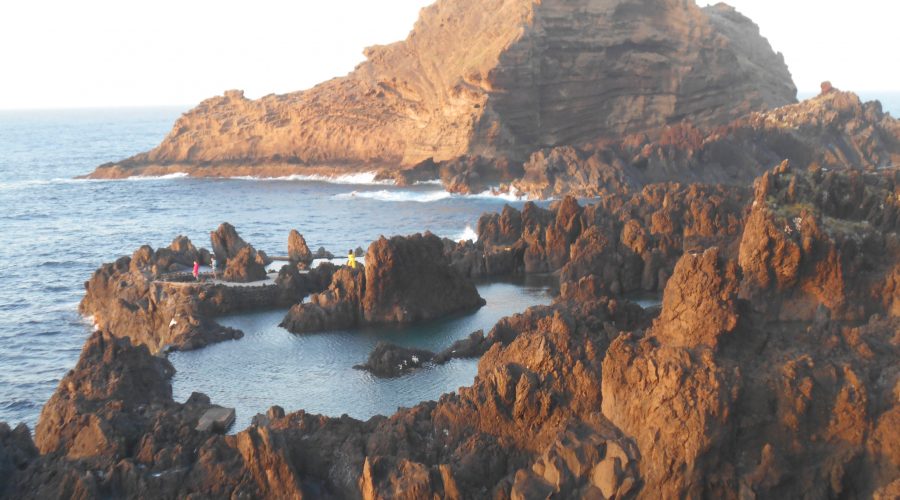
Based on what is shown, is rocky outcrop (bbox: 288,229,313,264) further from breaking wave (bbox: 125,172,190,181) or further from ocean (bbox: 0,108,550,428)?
breaking wave (bbox: 125,172,190,181)

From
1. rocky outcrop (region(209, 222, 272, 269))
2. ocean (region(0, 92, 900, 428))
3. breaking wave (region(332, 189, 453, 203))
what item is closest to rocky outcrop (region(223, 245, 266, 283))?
ocean (region(0, 92, 900, 428))

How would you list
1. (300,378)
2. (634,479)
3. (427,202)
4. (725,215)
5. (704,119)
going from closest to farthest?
(634,479)
(300,378)
(725,215)
(427,202)
(704,119)

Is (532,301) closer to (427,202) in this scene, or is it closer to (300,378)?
(300,378)

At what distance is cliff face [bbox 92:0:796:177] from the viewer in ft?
300

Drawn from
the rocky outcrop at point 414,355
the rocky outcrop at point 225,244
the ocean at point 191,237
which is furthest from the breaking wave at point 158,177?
the rocky outcrop at point 414,355

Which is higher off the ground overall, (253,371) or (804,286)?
(804,286)

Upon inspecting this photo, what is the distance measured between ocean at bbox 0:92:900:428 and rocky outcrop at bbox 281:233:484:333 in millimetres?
878

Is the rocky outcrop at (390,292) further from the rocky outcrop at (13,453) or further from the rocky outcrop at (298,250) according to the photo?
the rocky outcrop at (13,453)

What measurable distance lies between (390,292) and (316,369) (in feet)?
23.0

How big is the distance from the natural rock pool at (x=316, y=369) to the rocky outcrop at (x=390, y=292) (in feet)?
2.06

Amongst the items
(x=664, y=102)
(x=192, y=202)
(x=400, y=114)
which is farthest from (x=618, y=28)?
(x=192, y=202)

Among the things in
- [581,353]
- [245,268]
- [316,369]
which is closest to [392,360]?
[316,369]

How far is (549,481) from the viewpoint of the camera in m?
19.0

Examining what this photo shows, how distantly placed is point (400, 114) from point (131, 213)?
2988 centimetres
